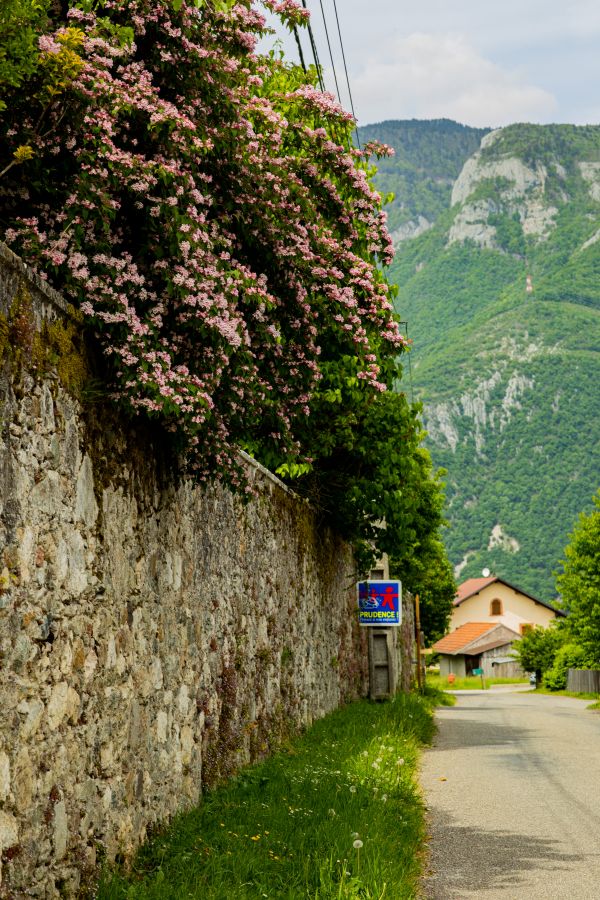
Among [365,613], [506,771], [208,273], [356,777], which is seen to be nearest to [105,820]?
[208,273]

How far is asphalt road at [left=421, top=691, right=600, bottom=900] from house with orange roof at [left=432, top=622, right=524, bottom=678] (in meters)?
87.2

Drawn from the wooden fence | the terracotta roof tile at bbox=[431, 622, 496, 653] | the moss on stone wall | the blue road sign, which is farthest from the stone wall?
the terracotta roof tile at bbox=[431, 622, 496, 653]

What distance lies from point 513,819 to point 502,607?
104 metres

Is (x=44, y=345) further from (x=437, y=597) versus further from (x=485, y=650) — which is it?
(x=485, y=650)

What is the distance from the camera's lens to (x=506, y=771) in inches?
579

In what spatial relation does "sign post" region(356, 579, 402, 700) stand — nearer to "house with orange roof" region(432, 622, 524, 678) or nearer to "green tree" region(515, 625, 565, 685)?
"green tree" region(515, 625, 565, 685)

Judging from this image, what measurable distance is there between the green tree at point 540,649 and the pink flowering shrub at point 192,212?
2736 inches

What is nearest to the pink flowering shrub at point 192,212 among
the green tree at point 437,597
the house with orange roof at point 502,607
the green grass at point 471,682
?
the green tree at point 437,597

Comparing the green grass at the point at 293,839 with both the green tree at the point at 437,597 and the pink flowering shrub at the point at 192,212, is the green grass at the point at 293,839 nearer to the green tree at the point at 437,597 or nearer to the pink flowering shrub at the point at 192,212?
the pink flowering shrub at the point at 192,212

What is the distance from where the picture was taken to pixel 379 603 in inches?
885

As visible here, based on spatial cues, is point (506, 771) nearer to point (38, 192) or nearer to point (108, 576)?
point (108, 576)

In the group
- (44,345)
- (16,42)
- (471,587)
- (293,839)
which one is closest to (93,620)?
(44,345)

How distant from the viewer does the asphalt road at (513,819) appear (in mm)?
Answer: 7590

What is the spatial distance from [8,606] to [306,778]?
5.73m
